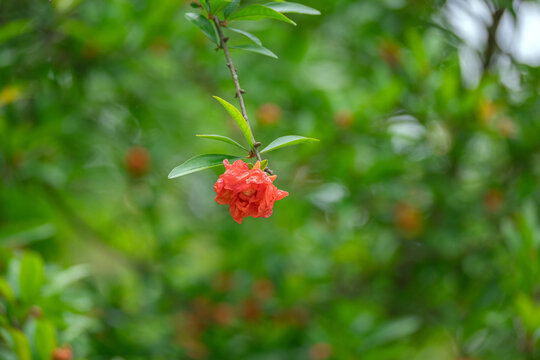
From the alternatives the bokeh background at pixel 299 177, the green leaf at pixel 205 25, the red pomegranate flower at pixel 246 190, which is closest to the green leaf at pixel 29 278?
the bokeh background at pixel 299 177

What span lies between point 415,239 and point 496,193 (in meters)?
0.34

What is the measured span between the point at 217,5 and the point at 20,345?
2.40 feet

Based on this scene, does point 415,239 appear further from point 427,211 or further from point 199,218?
point 199,218

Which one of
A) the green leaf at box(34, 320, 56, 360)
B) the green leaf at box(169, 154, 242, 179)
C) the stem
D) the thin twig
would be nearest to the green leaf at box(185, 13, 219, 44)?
the stem

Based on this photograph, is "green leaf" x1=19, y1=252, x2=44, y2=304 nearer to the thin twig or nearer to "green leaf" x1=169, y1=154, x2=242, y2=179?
"green leaf" x1=169, y1=154, x2=242, y2=179

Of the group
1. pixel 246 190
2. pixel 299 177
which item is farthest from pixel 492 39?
pixel 246 190

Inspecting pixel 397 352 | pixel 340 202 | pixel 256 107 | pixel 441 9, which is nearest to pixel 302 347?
pixel 397 352

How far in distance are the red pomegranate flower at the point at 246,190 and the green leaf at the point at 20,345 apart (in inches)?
19.8

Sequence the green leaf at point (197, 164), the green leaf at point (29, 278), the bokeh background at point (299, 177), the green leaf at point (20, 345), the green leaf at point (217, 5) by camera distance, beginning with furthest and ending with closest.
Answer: the bokeh background at point (299, 177), the green leaf at point (29, 278), the green leaf at point (20, 345), the green leaf at point (217, 5), the green leaf at point (197, 164)

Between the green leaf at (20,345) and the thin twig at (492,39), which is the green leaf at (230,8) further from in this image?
the thin twig at (492,39)

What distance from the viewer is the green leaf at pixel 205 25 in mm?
752

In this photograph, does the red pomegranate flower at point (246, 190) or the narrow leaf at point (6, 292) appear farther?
the narrow leaf at point (6, 292)

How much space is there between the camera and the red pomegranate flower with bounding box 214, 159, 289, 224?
708 millimetres

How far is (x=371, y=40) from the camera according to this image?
6.40 feet
